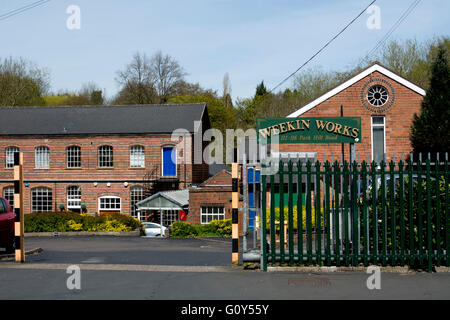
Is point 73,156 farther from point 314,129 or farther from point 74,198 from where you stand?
point 314,129

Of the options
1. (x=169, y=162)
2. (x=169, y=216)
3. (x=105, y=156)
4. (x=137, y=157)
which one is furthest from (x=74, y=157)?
(x=169, y=216)

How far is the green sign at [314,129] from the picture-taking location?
13712mm

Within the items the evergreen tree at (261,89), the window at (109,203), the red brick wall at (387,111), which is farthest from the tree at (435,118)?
the evergreen tree at (261,89)

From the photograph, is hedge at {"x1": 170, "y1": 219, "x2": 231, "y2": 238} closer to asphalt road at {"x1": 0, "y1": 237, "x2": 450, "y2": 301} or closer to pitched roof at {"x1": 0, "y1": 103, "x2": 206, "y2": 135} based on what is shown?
pitched roof at {"x1": 0, "y1": 103, "x2": 206, "y2": 135}

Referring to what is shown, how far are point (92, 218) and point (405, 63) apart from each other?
103 feet

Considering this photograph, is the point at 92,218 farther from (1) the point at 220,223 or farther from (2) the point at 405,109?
(2) the point at 405,109

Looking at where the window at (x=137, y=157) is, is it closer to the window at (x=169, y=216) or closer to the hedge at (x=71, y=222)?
the window at (x=169, y=216)

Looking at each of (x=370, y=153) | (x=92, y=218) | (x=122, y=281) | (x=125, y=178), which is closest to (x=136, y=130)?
(x=125, y=178)

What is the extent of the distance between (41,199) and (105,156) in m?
5.76

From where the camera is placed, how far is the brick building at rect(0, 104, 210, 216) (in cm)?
3759

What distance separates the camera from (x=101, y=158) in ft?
126

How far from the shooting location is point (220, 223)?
27.5 m

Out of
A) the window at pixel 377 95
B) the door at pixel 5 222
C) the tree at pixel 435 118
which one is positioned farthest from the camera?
the window at pixel 377 95
